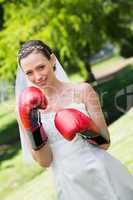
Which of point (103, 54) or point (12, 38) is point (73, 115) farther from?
point (103, 54)

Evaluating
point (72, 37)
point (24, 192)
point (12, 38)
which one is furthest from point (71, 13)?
point (24, 192)

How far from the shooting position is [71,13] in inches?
895

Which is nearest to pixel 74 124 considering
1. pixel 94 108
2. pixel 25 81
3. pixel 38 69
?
pixel 94 108

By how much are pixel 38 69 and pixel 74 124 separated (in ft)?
1.69

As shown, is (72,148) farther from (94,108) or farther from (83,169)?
(94,108)

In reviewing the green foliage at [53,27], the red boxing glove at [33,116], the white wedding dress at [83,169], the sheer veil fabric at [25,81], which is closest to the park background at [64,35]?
the green foliage at [53,27]

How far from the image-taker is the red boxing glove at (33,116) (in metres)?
4.12

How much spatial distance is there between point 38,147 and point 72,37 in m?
19.0

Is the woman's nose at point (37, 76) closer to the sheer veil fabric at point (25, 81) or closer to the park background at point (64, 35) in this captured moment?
the sheer veil fabric at point (25, 81)

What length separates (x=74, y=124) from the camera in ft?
13.2

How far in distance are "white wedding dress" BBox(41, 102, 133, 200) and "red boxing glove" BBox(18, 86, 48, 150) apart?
0.35 feet

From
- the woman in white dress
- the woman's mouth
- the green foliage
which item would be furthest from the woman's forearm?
the green foliage

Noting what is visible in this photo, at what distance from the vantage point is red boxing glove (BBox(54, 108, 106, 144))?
4.01 meters

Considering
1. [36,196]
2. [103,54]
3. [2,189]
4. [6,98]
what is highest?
[36,196]
